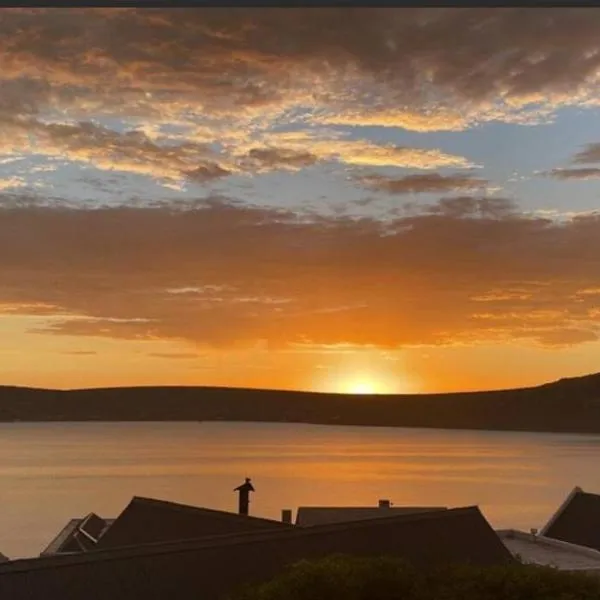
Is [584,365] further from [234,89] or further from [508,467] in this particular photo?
[508,467]

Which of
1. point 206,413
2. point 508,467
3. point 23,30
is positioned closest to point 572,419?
point 206,413

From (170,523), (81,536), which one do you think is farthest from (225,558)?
(81,536)

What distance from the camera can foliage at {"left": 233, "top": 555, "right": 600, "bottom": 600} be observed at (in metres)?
1.92

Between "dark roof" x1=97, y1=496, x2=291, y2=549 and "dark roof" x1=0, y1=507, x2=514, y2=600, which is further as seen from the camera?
"dark roof" x1=97, y1=496, x2=291, y2=549

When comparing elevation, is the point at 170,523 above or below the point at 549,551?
above

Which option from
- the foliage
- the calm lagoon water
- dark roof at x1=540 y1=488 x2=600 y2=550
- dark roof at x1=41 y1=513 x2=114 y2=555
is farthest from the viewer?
the calm lagoon water

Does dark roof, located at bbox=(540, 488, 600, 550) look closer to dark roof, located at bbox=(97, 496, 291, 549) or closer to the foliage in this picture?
dark roof, located at bbox=(97, 496, 291, 549)

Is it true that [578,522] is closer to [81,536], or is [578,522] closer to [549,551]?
[549,551]

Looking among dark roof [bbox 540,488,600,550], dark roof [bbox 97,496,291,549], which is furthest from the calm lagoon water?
dark roof [bbox 97,496,291,549]

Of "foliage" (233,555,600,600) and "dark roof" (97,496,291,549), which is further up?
"dark roof" (97,496,291,549)

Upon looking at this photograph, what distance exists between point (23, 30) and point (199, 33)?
1.86 ft

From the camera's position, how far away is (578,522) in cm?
782

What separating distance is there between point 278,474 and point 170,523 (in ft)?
70.6

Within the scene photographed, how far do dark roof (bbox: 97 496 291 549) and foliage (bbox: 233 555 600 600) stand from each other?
1.89 ft
